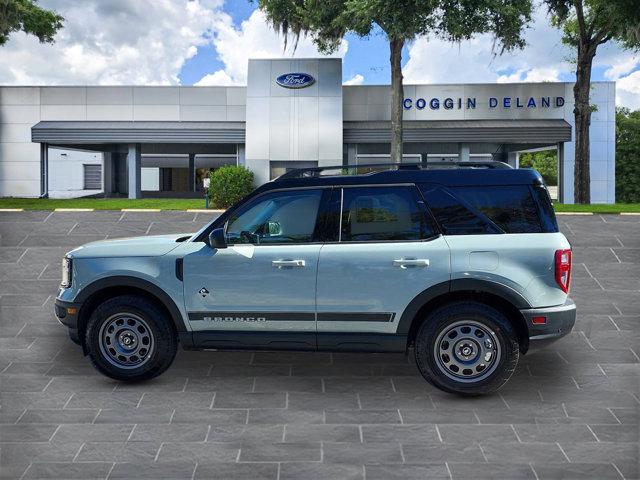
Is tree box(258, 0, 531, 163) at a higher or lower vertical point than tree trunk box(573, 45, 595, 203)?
higher

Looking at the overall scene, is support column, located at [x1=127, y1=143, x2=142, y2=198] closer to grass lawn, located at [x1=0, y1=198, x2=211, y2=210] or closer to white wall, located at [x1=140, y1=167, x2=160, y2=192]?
grass lawn, located at [x1=0, y1=198, x2=211, y2=210]

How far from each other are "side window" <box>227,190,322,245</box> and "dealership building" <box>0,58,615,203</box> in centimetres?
2400

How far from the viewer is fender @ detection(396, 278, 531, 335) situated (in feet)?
20.5

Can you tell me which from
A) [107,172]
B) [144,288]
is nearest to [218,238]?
[144,288]

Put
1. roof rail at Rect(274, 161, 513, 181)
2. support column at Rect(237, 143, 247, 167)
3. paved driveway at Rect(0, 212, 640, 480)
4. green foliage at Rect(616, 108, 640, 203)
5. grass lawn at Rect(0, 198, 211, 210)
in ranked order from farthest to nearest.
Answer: green foliage at Rect(616, 108, 640, 203)
support column at Rect(237, 143, 247, 167)
grass lawn at Rect(0, 198, 211, 210)
roof rail at Rect(274, 161, 513, 181)
paved driveway at Rect(0, 212, 640, 480)

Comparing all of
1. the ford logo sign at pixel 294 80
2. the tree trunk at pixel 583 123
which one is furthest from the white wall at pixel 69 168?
the tree trunk at pixel 583 123

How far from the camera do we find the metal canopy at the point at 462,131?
106 ft

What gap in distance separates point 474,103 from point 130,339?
28.6 m

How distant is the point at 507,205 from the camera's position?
250 inches

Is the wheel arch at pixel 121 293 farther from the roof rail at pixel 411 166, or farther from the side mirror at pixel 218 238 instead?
the roof rail at pixel 411 166

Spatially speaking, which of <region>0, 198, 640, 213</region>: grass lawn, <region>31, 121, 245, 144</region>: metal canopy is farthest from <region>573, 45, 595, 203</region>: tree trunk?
<region>31, 121, 245, 144</region>: metal canopy

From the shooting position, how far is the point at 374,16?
24469 mm

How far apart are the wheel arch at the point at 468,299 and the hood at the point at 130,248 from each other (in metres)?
2.29

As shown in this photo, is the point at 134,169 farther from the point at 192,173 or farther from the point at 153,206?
the point at 153,206
